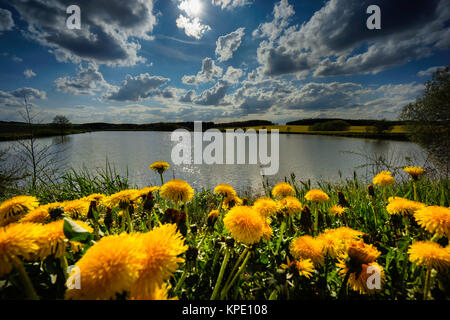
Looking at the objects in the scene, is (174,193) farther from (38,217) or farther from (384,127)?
(384,127)

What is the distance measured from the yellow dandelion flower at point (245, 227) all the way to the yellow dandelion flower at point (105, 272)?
698 mm

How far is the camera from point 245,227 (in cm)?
132

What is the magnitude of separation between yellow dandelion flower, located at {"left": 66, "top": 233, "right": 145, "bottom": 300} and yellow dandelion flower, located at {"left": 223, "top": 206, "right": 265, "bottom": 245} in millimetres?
698

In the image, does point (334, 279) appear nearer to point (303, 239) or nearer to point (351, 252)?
point (303, 239)

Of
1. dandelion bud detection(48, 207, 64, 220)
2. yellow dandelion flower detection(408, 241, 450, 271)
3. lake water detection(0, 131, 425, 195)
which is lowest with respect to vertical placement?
lake water detection(0, 131, 425, 195)

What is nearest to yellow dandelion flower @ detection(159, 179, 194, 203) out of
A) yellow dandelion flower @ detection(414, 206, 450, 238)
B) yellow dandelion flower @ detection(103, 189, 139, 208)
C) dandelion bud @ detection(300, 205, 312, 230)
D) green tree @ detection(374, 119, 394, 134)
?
yellow dandelion flower @ detection(103, 189, 139, 208)

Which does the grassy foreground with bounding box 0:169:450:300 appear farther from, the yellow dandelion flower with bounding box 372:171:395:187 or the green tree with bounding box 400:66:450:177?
the green tree with bounding box 400:66:450:177

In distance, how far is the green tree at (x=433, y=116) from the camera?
16984 millimetres

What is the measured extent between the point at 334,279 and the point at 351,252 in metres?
0.51

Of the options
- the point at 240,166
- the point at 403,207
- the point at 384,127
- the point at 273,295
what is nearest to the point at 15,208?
the point at 273,295

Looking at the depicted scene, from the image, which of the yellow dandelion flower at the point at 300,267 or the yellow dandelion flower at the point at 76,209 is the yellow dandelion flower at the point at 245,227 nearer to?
the yellow dandelion flower at the point at 300,267

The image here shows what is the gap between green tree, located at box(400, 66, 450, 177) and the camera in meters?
17.0


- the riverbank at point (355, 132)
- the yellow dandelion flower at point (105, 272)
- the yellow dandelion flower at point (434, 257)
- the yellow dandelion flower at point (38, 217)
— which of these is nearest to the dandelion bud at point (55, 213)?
the yellow dandelion flower at point (38, 217)
